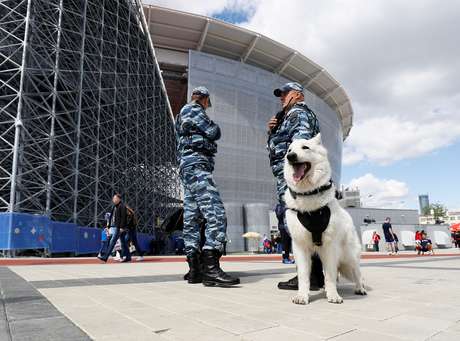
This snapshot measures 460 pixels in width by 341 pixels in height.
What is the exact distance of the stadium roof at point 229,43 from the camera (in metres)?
32.3

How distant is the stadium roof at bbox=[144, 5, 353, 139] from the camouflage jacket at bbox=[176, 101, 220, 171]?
101 feet

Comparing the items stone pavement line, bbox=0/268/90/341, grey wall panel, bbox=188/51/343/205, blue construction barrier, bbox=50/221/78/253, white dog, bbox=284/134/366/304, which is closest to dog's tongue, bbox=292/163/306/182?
white dog, bbox=284/134/366/304

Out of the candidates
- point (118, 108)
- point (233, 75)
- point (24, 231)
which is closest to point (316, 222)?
point (24, 231)

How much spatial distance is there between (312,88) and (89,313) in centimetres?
4615

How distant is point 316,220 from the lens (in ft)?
8.86

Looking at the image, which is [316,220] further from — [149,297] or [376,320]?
[149,297]

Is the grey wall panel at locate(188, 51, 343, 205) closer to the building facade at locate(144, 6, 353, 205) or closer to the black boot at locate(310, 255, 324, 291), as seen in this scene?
the building facade at locate(144, 6, 353, 205)

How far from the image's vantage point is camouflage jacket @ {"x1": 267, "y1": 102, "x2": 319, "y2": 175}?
11.3 feet

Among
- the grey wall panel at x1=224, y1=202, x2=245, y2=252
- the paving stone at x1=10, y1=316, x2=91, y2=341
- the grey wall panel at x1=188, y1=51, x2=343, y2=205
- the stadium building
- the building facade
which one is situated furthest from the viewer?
the grey wall panel at x1=188, y1=51, x2=343, y2=205

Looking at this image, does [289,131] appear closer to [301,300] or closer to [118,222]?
[301,300]

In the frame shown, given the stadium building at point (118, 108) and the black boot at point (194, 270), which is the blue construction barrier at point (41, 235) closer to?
the stadium building at point (118, 108)

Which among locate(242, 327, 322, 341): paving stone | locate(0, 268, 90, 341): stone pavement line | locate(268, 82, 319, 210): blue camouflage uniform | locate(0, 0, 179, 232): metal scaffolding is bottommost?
locate(242, 327, 322, 341): paving stone

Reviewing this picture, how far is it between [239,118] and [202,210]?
33.0 metres

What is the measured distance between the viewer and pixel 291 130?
3.55m
